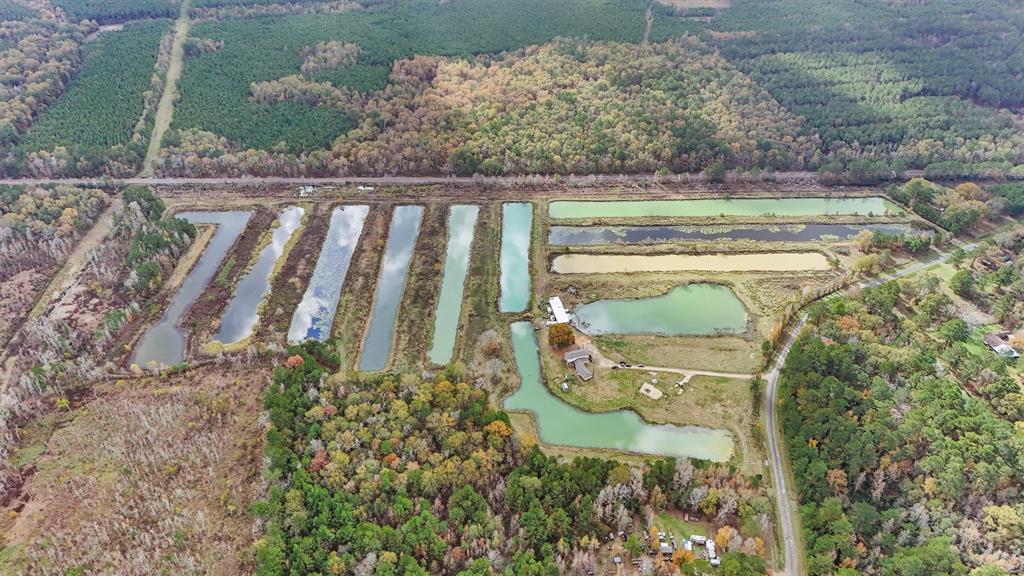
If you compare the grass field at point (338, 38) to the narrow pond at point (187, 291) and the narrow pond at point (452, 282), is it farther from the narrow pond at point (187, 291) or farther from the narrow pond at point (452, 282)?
the narrow pond at point (452, 282)

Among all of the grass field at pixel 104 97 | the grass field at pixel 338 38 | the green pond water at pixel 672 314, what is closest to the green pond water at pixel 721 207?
the green pond water at pixel 672 314

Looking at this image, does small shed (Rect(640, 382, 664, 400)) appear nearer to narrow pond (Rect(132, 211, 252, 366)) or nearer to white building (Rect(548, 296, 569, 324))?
white building (Rect(548, 296, 569, 324))

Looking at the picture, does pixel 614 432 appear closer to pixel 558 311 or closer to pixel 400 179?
pixel 558 311

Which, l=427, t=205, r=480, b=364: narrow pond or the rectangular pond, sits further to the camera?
the rectangular pond

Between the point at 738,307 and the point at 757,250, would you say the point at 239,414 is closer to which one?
the point at 738,307

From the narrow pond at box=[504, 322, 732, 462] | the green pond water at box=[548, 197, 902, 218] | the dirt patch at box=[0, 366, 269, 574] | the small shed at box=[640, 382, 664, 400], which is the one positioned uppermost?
the green pond water at box=[548, 197, 902, 218]

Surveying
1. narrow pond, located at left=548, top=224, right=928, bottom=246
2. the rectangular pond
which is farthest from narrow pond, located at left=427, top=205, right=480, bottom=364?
the rectangular pond

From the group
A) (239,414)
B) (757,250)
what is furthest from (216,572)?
(757,250)

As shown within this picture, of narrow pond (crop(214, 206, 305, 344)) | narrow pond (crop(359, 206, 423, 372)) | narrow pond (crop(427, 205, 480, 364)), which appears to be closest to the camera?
narrow pond (crop(359, 206, 423, 372))
